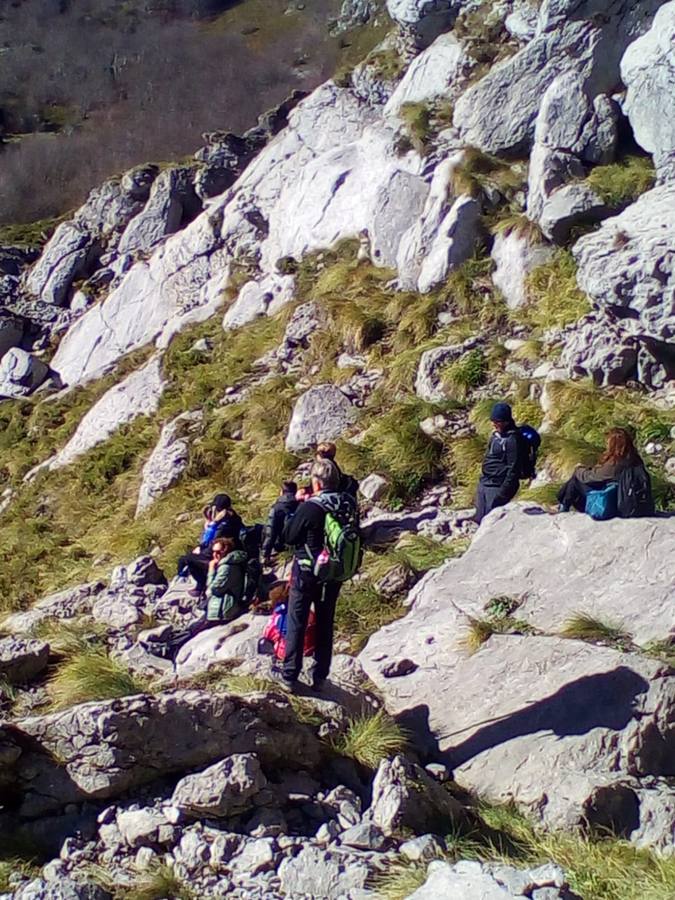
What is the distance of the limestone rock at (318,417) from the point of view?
1417 centimetres

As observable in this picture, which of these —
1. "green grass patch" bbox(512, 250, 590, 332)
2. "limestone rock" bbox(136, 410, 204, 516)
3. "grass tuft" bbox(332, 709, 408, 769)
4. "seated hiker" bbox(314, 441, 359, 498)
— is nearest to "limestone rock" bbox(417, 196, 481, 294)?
"green grass patch" bbox(512, 250, 590, 332)

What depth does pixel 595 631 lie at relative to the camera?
7.49 m

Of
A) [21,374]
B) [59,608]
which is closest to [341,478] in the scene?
[59,608]

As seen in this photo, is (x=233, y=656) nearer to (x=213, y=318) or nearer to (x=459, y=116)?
(x=213, y=318)

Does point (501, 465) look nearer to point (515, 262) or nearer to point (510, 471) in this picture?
point (510, 471)

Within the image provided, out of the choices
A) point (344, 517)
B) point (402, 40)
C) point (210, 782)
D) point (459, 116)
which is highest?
point (402, 40)

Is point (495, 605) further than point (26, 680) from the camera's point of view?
Yes

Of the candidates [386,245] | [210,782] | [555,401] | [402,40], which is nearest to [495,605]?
[210,782]

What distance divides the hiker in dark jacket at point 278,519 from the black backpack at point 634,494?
310cm

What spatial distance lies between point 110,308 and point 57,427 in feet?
15.2

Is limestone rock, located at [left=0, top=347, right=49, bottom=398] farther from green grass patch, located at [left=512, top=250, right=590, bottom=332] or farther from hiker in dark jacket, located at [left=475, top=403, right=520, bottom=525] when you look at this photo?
hiker in dark jacket, located at [left=475, top=403, right=520, bottom=525]

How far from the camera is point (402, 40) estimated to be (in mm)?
24141

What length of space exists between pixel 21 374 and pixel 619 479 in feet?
57.5

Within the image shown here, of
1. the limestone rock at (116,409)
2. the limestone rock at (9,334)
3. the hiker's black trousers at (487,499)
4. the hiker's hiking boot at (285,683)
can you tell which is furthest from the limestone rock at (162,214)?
the hiker's hiking boot at (285,683)
